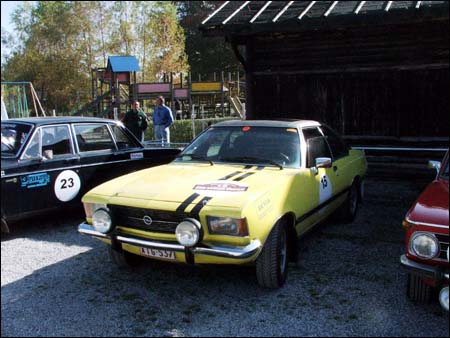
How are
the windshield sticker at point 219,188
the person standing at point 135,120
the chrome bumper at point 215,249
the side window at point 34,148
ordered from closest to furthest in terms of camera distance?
the chrome bumper at point 215,249, the windshield sticker at point 219,188, the side window at point 34,148, the person standing at point 135,120

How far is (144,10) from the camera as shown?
3.44 metres

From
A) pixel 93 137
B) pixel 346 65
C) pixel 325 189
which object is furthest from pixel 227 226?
pixel 346 65

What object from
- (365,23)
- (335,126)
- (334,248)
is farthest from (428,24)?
(334,248)

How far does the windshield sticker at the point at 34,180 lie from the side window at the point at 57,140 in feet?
1.12

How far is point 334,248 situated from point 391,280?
3.44 feet

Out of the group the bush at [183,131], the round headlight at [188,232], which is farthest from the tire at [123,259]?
the bush at [183,131]

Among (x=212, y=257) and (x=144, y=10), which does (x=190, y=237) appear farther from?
(x=144, y=10)

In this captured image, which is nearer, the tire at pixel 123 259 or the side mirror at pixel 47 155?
the tire at pixel 123 259

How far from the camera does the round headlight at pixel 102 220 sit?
13.6ft

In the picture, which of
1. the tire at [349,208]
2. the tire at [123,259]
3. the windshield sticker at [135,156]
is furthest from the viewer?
the windshield sticker at [135,156]

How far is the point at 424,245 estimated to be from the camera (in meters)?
3.54

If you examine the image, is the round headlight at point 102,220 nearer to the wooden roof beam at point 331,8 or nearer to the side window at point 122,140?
the side window at point 122,140

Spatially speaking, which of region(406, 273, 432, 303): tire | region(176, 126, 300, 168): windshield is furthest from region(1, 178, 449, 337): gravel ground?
region(176, 126, 300, 168): windshield

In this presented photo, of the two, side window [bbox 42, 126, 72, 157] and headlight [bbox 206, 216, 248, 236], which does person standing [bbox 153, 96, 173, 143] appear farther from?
headlight [bbox 206, 216, 248, 236]
